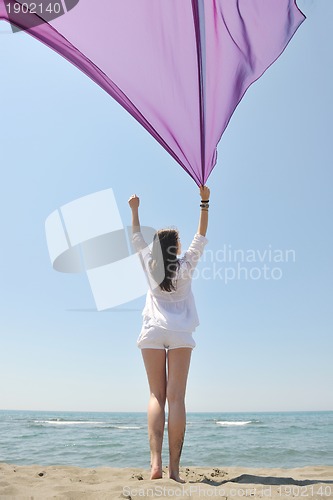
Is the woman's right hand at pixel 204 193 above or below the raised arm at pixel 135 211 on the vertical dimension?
above

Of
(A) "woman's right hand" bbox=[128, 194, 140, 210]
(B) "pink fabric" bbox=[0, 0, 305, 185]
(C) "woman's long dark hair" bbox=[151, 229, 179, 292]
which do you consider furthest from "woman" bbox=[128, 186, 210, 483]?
(B) "pink fabric" bbox=[0, 0, 305, 185]

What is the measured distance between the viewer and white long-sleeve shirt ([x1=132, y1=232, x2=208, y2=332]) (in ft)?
10.9

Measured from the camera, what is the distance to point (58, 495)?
Answer: 268 centimetres

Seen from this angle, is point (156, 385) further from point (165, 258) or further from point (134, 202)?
point (134, 202)

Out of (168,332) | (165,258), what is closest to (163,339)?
Result: (168,332)

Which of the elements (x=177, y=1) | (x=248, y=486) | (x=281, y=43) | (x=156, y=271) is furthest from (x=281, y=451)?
(x=177, y=1)

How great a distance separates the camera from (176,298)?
3443 millimetres

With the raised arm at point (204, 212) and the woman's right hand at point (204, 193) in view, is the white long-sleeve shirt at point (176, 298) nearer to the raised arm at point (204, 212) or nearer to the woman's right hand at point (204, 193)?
the raised arm at point (204, 212)

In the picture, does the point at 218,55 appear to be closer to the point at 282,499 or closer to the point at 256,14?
the point at 256,14

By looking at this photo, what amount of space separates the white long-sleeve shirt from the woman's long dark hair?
1.5 inches

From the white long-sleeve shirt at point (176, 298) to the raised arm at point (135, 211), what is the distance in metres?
0.10

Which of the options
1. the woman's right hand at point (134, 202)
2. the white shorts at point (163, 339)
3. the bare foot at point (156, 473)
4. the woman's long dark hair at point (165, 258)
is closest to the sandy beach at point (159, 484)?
the bare foot at point (156, 473)

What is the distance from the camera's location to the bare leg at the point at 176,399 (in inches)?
126

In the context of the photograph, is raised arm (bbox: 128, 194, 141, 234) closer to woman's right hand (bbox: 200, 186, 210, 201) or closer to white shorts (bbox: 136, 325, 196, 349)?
woman's right hand (bbox: 200, 186, 210, 201)
